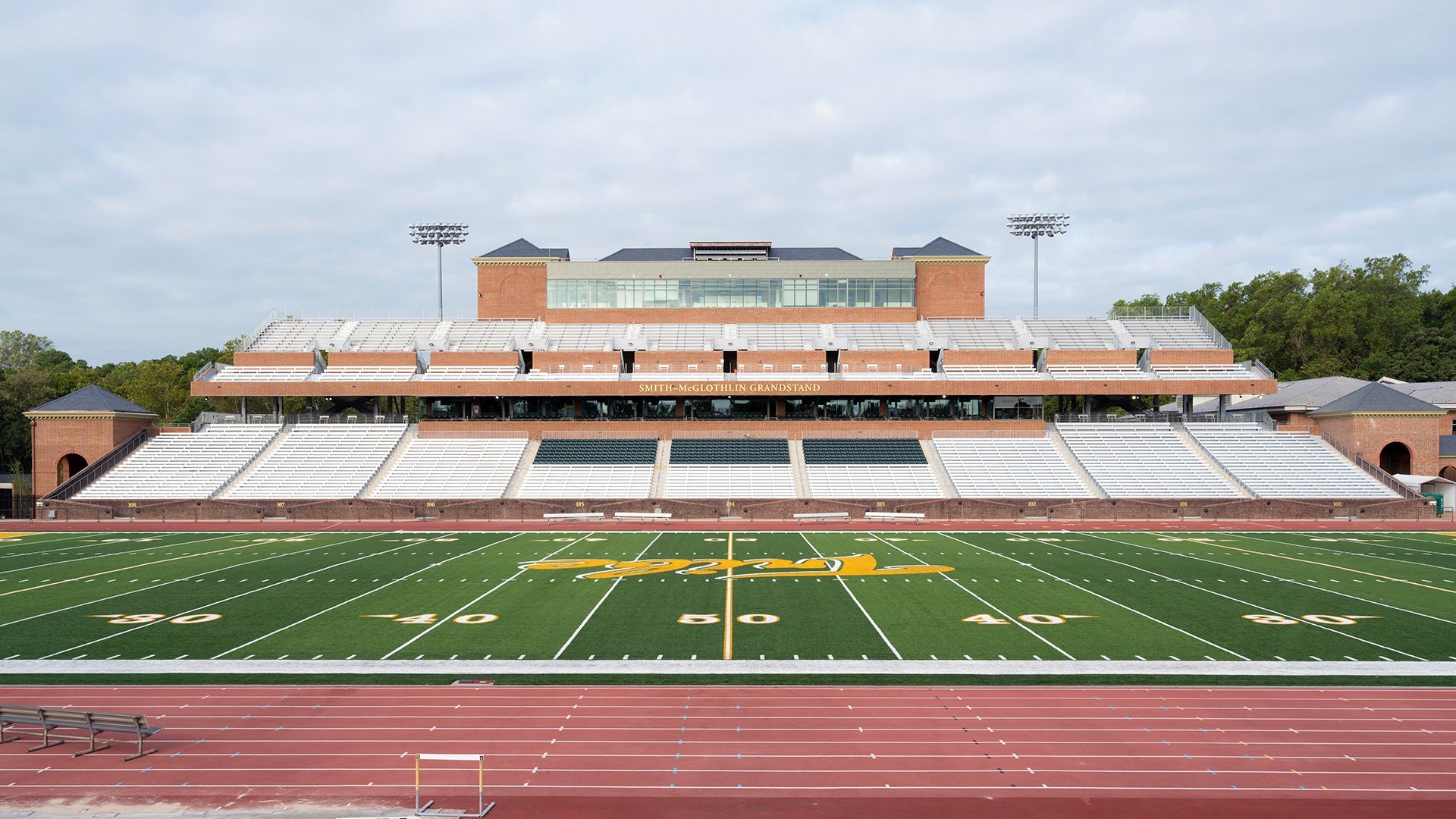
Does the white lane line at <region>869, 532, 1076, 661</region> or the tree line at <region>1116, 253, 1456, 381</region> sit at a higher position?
the tree line at <region>1116, 253, 1456, 381</region>

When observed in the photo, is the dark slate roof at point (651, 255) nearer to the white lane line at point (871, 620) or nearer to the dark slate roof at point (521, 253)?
the dark slate roof at point (521, 253)

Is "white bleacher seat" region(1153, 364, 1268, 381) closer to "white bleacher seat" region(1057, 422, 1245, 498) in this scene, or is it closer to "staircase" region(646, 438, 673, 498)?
"white bleacher seat" region(1057, 422, 1245, 498)

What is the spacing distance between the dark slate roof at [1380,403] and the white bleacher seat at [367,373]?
5465 centimetres

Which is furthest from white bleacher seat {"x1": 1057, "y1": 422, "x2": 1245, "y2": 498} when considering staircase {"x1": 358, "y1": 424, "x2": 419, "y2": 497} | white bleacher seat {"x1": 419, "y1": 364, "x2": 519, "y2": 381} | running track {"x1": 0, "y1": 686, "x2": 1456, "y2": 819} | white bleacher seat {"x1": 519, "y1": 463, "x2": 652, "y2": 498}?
staircase {"x1": 358, "y1": 424, "x2": 419, "y2": 497}

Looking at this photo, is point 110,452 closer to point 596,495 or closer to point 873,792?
point 596,495

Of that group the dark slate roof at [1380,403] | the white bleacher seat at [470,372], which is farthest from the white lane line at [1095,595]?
the white bleacher seat at [470,372]

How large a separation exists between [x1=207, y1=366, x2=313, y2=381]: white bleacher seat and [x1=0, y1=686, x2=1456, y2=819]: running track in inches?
1629

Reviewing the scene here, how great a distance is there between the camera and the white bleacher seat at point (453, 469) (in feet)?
139

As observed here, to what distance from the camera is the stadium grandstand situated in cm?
4203


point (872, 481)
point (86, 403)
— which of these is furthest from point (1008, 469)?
point (86, 403)

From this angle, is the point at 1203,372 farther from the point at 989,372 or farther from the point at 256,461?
the point at 256,461

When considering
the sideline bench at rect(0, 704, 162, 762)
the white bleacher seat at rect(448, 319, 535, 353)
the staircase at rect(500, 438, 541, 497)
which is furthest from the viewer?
the white bleacher seat at rect(448, 319, 535, 353)

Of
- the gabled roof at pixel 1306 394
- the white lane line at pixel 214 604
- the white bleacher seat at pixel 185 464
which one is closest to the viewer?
the white lane line at pixel 214 604

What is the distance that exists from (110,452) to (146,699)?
41091 mm
